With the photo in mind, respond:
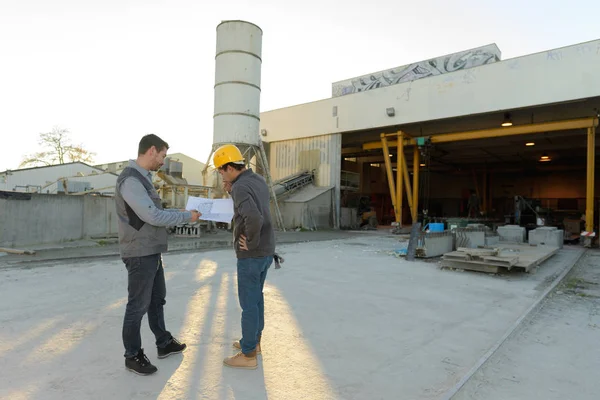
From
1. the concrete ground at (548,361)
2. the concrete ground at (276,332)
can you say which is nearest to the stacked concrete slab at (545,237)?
the concrete ground at (276,332)

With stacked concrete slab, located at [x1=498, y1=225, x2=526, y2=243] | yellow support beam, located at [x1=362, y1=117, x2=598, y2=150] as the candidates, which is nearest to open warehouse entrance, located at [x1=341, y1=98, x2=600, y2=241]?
yellow support beam, located at [x1=362, y1=117, x2=598, y2=150]

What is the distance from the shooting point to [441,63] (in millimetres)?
22312

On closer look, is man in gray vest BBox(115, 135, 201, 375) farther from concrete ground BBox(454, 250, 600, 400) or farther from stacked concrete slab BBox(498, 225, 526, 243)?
stacked concrete slab BBox(498, 225, 526, 243)

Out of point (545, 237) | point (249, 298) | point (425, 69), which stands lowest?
point (545, 237)

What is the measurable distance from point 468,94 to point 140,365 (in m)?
17.9

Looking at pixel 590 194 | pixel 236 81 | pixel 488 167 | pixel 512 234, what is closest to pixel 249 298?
pixel 512 234

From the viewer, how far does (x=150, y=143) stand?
2744 mm

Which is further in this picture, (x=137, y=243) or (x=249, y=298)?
(x=249, y=298)

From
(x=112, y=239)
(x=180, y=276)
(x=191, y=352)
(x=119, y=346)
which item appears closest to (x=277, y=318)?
(x=191, y=352)

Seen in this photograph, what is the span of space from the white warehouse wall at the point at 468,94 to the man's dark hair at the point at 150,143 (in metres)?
16.9

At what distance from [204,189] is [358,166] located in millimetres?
17260

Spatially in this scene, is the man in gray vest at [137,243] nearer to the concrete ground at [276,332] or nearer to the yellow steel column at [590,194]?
the concrete ground at [276,332]

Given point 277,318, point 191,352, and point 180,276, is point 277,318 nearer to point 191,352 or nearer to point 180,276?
point 191,352

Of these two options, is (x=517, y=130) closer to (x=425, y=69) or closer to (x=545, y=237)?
(x=545, y=237)
